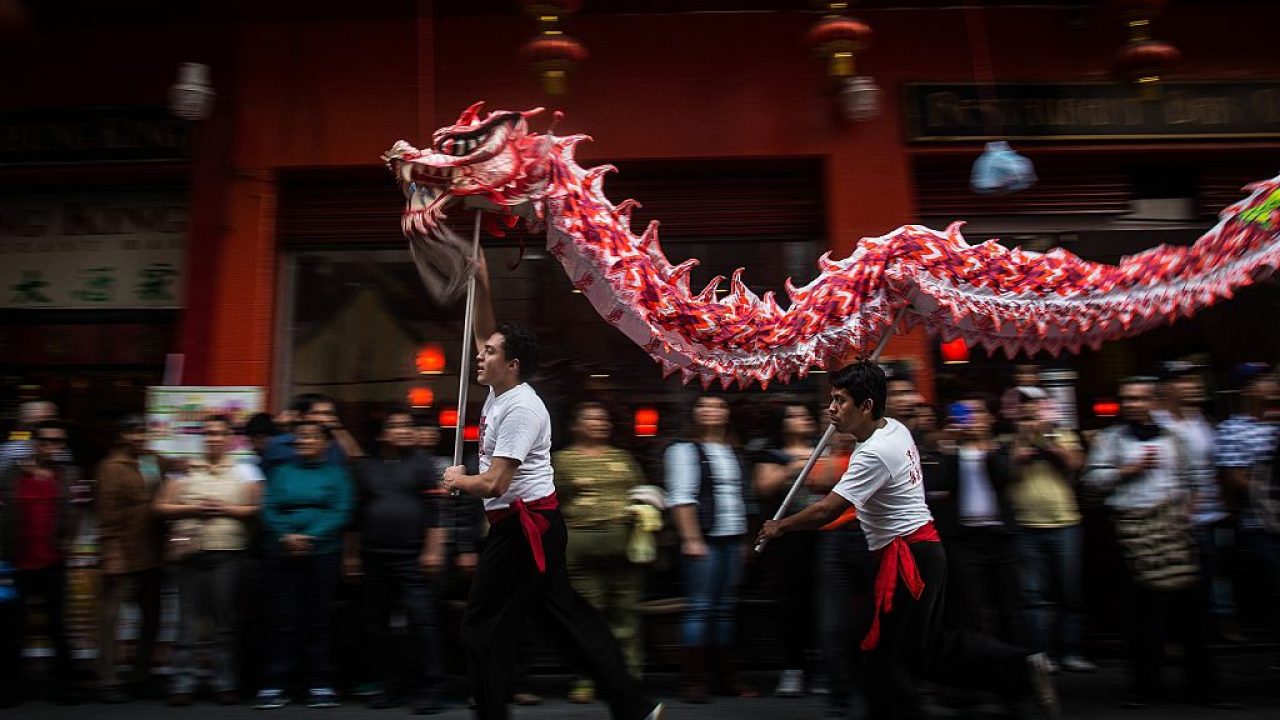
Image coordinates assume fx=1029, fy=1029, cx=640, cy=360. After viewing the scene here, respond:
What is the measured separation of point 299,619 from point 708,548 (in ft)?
7.57

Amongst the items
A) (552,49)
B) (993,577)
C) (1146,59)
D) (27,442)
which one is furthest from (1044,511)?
(27,442)

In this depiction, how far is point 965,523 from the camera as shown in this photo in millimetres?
5582

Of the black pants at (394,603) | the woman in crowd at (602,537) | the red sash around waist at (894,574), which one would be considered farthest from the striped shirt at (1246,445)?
the black pants at (394,603)

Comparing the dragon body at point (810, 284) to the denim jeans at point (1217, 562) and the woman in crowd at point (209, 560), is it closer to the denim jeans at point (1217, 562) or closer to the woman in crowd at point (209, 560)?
the denim jeans at point (1217, 562)

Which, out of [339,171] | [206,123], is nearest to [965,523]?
[339,171]

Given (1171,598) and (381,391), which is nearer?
(1171,598)

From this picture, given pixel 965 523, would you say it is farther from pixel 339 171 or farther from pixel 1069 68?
pixel 339 171

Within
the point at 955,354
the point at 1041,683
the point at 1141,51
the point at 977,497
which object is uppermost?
the point at 1141,51

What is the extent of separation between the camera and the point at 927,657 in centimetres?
429

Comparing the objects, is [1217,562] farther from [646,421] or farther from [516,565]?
[516,565]

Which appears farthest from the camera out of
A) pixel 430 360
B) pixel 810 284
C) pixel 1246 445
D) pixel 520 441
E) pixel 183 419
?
pixel 430 360

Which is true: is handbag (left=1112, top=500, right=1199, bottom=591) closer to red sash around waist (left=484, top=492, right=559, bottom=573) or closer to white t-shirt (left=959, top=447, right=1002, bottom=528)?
white t-shirt (left=959, top=447, right=1002, bottom=528)

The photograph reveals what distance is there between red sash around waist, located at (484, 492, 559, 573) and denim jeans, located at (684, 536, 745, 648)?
1.88 metres

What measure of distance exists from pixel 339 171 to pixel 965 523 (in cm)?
488
